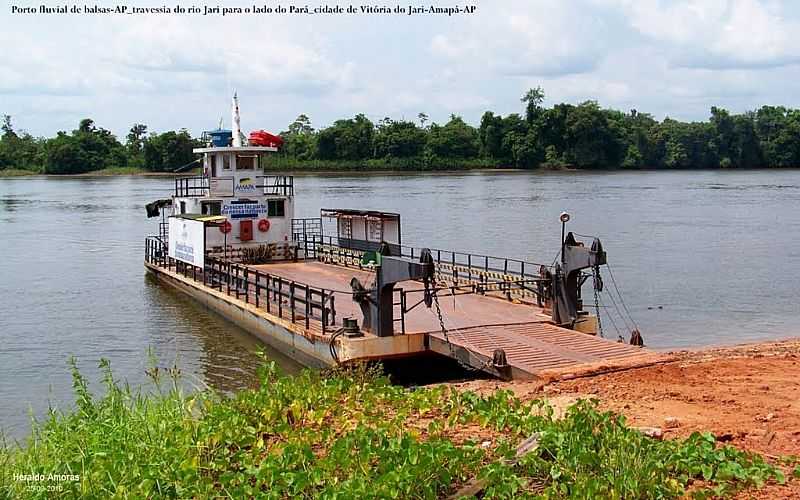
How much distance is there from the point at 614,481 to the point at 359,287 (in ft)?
28.5

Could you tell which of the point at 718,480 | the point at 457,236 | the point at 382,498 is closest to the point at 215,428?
the point at 382,498

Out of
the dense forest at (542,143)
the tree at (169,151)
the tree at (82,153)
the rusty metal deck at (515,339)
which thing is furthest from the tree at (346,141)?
the rusty metal deck at (515,339)

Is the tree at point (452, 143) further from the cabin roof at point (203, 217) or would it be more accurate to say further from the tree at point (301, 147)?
the cabin roof at point (203, 217)

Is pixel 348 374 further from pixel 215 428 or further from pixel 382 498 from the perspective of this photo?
pixel 382 498

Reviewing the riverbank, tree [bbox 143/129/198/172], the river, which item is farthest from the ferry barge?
tree [bbox 143/129/198/172]

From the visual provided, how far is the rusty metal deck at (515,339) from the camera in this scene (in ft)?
44.5

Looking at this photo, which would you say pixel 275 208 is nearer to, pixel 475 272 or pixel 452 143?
pixel 475 272

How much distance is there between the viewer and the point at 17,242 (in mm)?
46281

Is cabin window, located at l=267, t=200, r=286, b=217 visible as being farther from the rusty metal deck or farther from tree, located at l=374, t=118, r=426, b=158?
tree, located at l=374, t=118, r=426, b=158

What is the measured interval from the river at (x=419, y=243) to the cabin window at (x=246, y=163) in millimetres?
4570

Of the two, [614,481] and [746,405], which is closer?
[614,481]

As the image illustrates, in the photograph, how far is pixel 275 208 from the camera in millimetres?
28203

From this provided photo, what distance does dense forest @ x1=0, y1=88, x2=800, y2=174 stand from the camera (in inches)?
4692

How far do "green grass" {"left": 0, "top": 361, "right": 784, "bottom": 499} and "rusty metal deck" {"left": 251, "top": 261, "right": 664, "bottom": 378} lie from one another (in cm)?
305
